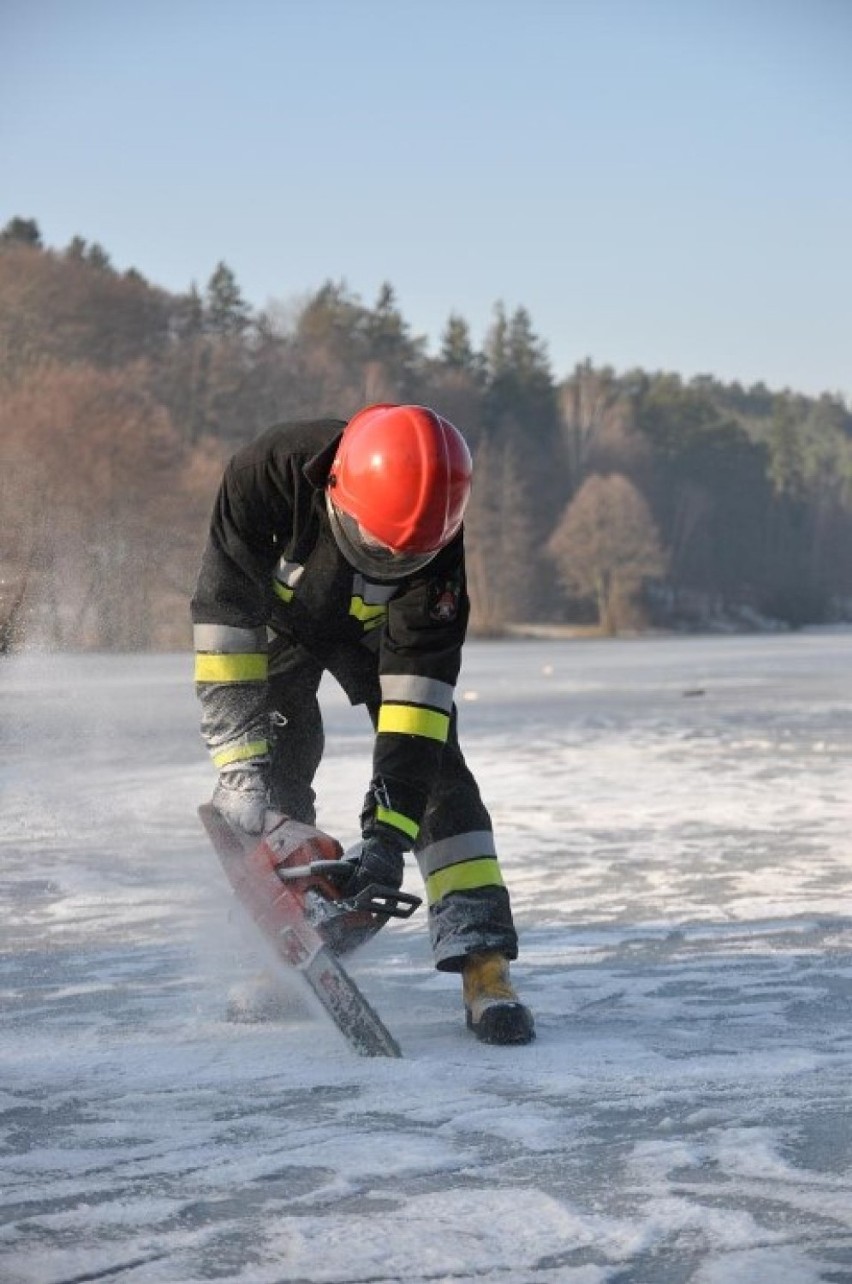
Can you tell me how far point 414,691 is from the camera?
3938 mm

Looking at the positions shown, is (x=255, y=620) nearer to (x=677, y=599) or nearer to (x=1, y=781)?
(x=1, y=781)

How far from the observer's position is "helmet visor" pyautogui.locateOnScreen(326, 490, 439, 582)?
3.86m

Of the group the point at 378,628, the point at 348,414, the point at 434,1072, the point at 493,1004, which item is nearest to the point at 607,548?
the point at 348,414

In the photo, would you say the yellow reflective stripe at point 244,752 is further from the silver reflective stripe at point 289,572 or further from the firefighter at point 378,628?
the silver reflective stripe at point 289,572

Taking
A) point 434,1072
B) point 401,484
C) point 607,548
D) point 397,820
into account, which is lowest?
point 434,1072

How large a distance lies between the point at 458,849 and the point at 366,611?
0.59 metres

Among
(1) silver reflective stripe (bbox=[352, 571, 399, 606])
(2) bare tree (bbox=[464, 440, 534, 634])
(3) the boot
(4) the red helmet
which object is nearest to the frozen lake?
(3) the boot

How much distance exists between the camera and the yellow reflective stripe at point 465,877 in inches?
162

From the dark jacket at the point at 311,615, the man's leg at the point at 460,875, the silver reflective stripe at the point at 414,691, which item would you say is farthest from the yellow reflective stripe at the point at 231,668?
the man's leg at the point at 460,875

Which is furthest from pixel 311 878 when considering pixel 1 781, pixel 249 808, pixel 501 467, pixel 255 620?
pixel 501 467

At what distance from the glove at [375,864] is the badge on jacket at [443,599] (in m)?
0.51

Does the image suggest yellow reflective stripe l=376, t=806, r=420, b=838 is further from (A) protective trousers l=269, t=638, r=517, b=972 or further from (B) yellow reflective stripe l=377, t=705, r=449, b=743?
(A) protective trousers l=269, t=638, r=517, b=972

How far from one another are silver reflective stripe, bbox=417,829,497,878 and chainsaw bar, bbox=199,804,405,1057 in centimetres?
31

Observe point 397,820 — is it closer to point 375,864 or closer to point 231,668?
point 375,864
